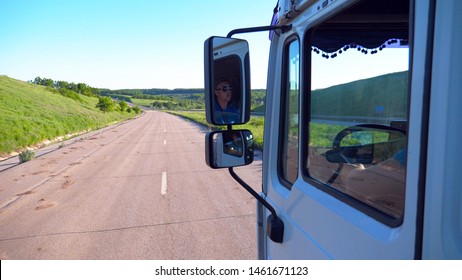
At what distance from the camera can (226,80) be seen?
1.61m

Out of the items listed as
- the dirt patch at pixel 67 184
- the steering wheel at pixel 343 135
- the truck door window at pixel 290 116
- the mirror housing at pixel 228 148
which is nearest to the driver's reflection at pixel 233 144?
the mirror housing at pixel 228 148

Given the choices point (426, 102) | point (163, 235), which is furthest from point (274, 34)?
point (163, 235)

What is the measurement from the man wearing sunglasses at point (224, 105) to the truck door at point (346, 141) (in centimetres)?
36

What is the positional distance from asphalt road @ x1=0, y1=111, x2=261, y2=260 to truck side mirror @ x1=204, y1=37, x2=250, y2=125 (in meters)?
2.98

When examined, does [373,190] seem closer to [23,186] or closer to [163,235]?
[163,235]

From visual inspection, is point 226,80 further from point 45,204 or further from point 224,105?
point 45,204

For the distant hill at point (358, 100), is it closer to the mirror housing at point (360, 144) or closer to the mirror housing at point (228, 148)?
the mirror housing at point (360, 144)

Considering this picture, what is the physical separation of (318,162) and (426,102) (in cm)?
88

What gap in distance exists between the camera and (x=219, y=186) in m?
8.14

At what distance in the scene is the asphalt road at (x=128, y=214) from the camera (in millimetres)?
4609

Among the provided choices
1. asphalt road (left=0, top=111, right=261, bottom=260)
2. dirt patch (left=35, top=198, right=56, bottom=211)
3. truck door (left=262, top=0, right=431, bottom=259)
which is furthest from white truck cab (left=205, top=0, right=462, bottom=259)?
dirt patch (left=35, top=198, right=56, bottom=211)

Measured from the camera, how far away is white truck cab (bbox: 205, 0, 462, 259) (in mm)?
923

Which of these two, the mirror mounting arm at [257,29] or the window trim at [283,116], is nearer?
the mirror mounting arm at [257,29]

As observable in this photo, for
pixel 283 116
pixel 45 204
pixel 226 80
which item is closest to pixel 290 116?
→ pixel 283 116
